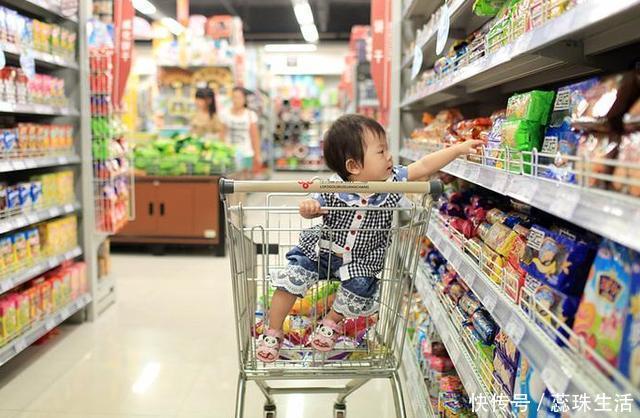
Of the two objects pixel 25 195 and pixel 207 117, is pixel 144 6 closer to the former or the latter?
pixel 207 117

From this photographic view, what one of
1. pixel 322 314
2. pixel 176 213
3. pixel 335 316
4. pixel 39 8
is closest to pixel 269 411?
pixel 322 314

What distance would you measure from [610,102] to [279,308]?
3.70ft

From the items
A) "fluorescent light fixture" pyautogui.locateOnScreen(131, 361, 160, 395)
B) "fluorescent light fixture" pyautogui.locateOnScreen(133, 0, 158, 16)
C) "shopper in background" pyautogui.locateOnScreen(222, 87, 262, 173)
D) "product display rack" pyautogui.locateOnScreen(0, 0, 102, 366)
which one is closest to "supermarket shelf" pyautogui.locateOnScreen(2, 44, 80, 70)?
"product display rack" pyautogui.locateOnScreen(0, 0, 102, 366)

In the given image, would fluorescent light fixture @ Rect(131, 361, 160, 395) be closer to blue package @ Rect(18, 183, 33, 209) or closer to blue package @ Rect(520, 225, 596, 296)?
blue package @ Rect(18, 183, 33, 209)

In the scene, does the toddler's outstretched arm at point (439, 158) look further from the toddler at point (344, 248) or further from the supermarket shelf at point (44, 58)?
the supermarket shelf at point (44, 58)

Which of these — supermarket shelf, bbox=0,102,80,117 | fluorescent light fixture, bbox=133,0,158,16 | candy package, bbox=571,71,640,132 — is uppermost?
fluorescent light fixture, bbox=133,0,158,16

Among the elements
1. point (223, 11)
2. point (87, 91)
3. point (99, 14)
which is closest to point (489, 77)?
point (87, 91)

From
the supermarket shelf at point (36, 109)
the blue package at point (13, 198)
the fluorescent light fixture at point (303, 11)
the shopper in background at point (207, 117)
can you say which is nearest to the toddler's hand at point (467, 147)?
the supermarket shelf at point (36, 109)

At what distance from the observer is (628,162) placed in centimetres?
107

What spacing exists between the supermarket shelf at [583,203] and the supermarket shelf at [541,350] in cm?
27

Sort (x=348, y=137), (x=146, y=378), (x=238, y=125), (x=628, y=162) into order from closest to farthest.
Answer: (x=628, y=162) < (x=348, y=137) < (x=146, y=378) < (x=238, y=125)

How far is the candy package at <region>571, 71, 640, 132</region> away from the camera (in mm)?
1266

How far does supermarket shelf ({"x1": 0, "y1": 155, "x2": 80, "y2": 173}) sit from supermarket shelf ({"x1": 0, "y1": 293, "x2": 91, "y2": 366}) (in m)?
0.86

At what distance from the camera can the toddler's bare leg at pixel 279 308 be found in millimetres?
1979
